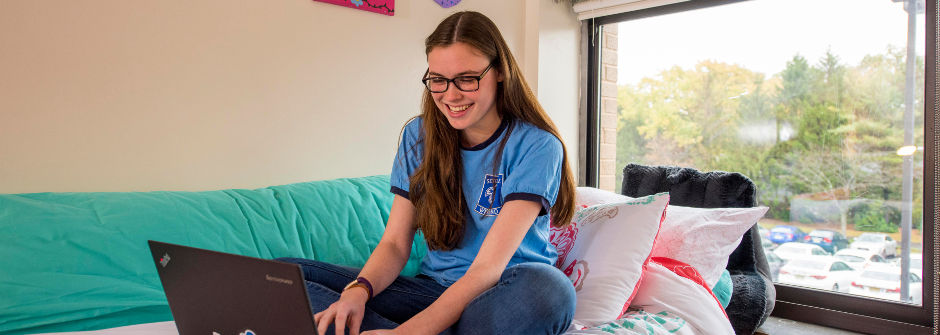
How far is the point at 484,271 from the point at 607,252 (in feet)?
1.53

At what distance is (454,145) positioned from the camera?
1.33 metres

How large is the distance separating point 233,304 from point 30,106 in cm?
Answer: 106

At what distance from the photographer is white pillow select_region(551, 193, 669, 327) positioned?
1315 millimetres

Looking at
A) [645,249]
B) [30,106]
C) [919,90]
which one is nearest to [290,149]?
[30,106]

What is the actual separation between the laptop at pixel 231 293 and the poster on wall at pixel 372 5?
53.3 inches

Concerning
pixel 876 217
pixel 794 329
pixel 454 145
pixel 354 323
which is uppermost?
pixel 454 145

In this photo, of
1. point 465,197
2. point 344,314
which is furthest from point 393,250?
point 344,314

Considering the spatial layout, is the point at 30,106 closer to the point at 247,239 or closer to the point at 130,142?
the point at 130,142

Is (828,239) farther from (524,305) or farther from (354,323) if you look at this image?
(354,323)

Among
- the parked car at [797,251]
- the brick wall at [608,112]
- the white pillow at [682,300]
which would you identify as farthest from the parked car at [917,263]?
the brick wall at [608,112]

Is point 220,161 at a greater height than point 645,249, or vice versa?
point 220,161

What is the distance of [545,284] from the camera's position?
38.1 inches

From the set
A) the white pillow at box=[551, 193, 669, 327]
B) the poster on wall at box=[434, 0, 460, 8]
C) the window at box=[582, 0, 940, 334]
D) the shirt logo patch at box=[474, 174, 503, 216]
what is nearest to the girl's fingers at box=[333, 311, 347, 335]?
the shirt logo patch at box=[474, 174, 503, 216]

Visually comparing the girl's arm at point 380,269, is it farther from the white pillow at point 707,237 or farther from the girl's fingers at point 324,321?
the white pillow at point 707,237
